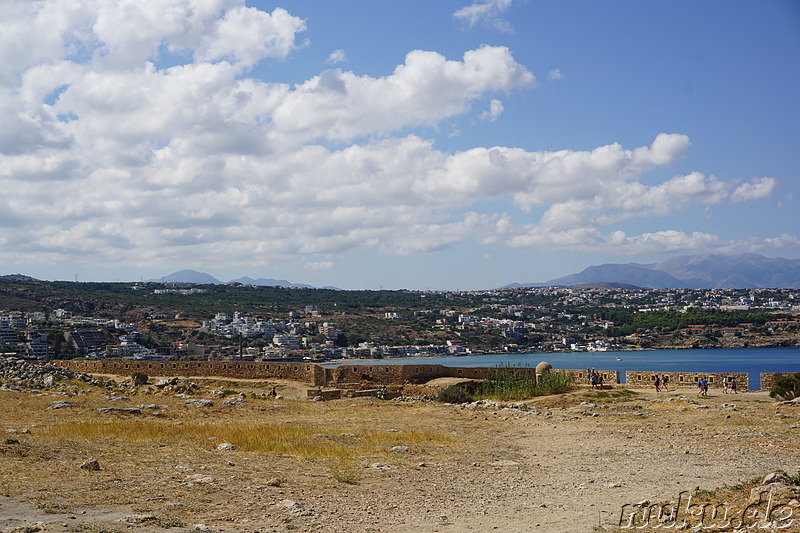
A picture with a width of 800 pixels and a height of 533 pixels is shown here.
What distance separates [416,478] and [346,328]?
123 metres

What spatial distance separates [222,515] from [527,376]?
24.2 meters

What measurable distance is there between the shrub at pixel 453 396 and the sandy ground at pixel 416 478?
774 cm

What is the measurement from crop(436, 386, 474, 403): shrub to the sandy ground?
774 centimetres

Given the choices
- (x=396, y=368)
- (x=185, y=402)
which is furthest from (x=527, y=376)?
(x=185, y=402)

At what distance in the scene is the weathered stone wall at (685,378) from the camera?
2798 centimetres

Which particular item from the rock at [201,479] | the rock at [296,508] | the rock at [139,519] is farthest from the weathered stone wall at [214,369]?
the rock at [139,519]

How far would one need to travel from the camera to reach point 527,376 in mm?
31234

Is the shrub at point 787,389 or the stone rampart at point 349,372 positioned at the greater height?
the shrub at point 787,389

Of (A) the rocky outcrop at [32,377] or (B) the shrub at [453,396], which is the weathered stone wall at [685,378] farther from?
(A) the rocky outcrop at [32,377]

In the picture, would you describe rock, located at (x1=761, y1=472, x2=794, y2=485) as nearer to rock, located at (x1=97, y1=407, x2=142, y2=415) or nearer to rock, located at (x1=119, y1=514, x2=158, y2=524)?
rock, located at (x1=119, y1=514, x2=158, y2=524)

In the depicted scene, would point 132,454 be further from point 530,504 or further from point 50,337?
point 50,337

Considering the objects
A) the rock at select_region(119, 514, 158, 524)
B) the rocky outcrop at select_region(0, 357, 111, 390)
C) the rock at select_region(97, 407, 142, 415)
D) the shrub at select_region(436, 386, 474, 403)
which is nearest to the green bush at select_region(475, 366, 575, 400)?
the shrub at select_region(436, 386, 474, 403)

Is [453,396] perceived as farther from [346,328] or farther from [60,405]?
[346,328]

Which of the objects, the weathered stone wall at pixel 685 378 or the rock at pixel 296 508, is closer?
the rock at pixel 296 508
